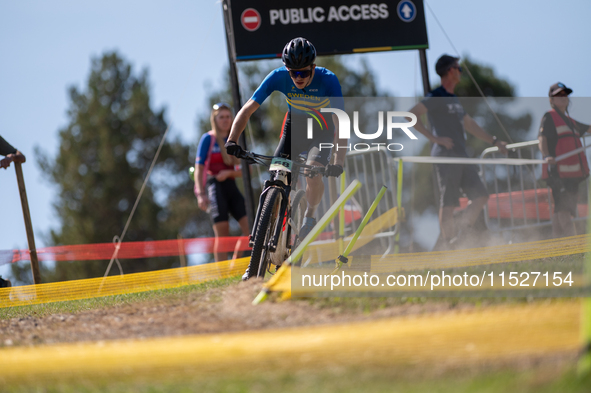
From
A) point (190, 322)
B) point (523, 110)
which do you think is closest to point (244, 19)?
point (523, 110)

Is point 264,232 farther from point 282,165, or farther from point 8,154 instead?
point 8,154

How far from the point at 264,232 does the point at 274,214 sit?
0.19 m

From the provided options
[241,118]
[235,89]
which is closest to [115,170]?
[235,89]

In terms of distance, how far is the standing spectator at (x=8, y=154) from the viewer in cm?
689

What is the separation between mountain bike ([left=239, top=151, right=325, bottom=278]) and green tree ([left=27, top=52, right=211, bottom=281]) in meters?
28.6

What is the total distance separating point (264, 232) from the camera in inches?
176

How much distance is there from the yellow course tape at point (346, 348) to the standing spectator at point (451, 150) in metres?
4.32

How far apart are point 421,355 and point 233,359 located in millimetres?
792

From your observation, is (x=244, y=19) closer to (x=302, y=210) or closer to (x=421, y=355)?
(x=302, y=210)

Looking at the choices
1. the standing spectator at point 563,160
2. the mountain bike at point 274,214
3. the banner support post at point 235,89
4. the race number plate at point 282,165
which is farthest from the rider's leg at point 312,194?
the standing spectator at point 563,160

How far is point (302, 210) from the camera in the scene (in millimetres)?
5086

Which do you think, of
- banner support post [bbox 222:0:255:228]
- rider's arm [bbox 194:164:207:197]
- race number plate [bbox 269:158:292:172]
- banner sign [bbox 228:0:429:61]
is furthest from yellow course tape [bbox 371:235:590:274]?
banner sign [bbox 228:0:429:61]

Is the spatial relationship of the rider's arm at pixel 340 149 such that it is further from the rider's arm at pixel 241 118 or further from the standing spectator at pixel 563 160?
the standing spectator at pixel 563 160

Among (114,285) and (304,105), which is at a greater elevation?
(304,105)
